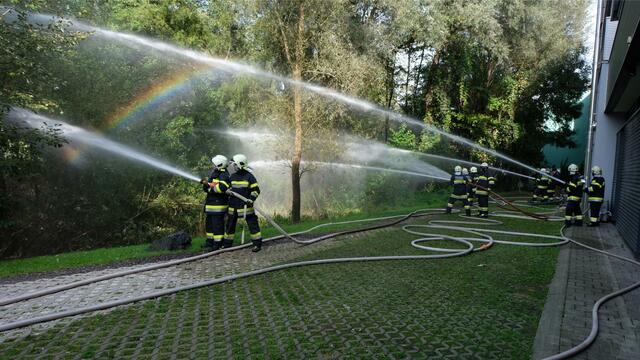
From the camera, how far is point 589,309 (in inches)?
189

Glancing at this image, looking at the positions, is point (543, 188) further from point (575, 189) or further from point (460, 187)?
point (575, 189)

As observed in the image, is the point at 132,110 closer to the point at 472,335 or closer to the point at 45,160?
the point at 45,160

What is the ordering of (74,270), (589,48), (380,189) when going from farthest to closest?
(589,48) → (380,189) → (74,270)

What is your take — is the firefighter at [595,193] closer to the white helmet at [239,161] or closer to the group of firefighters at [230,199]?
the group of firefighters at [230,199]

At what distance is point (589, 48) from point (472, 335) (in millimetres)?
30530

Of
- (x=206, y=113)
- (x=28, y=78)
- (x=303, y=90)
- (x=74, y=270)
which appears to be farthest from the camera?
(x=206, y=113)

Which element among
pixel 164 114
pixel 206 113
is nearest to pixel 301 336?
pixel 164 114

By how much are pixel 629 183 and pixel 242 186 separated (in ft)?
30.2

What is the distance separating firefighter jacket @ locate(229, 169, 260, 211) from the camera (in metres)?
8.12

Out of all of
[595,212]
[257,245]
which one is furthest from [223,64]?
[595,212]

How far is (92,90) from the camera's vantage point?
45.6ft

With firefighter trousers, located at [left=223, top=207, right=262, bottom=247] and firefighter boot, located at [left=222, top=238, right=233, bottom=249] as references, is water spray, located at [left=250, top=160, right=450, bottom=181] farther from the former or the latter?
firefighter boot, located at [left=222, top=238, right=233, bottom=249]

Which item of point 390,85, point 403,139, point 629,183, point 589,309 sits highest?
point 390,85

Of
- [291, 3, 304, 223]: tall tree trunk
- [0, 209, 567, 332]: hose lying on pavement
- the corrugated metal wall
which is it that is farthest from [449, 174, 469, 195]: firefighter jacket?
[291, 3, 304, 223]: tall tree trunk
